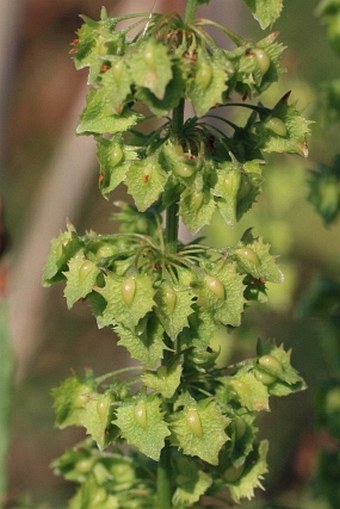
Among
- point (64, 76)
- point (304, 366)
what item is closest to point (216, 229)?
point (304, 366)

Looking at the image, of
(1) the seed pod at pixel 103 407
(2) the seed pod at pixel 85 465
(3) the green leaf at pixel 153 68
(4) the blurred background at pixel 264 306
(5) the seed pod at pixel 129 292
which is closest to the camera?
(3) the green leaf at pixel 153 68

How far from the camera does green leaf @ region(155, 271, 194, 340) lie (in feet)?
4.32

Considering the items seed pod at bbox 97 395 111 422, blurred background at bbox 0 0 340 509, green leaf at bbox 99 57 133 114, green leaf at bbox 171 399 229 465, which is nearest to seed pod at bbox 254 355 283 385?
green leaf at bbox 171 399 229 465

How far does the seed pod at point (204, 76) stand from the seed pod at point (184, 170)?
0.11 meters

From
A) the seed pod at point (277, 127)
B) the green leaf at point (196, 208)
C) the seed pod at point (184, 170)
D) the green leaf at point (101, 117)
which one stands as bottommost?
the green leaf at point (196, 208)

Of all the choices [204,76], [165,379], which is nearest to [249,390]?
[165,379]

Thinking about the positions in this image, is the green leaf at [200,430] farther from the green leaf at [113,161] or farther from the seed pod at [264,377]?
the green leaf at [113,161]

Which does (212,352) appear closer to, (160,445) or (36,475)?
(160,445)

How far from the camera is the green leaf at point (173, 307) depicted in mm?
1317

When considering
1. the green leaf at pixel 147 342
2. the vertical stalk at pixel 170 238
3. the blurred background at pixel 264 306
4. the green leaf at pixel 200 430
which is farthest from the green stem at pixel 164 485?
the blurred background at pixel 264 306

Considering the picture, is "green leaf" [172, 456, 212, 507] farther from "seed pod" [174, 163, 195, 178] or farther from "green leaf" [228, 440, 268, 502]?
"seed pod" [174, 163, 195, 178]

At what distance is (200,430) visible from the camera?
1.39 m

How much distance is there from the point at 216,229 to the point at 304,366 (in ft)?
1.85

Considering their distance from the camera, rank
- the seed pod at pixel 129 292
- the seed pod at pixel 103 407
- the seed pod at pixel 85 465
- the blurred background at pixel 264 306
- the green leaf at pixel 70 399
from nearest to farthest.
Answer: the seed pod at pixel 129 292 < the seed pod at pixel 103 407 < the green leaf at pixel 70 399 < the seed pod at pixel 85 465 < the blurred background at pixel 264 306
